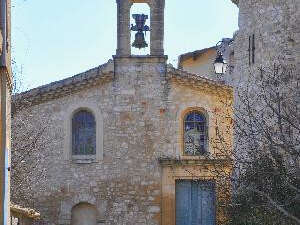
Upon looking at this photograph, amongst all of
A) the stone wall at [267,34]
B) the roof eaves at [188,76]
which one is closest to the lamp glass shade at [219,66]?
the stone wall at [267,34]

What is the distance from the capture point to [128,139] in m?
22.1

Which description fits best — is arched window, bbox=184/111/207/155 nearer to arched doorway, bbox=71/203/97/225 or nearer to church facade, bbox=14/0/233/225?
church facade, bbox=14/0/233/225

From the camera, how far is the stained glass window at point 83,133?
2222 centimetres

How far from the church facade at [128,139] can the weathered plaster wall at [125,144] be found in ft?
0.10

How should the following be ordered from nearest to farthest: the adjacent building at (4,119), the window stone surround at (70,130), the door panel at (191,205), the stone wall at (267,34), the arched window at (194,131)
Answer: the adjacent building at (4,119) < the stone wall at (267,34) < the window stone surround at (70,130) < the door panel at (191,205) < the arched window at (194,131)

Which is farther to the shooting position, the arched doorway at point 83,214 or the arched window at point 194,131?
the arched window at point 194,131

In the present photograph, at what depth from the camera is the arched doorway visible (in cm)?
2205

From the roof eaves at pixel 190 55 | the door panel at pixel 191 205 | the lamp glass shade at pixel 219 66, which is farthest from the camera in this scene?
the roof eaves at pixel 190 55

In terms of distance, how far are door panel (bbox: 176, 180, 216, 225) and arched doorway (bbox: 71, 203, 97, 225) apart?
99.4 inches

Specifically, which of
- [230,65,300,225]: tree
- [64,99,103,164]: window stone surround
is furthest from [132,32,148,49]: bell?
[230,65,300,225]: tree

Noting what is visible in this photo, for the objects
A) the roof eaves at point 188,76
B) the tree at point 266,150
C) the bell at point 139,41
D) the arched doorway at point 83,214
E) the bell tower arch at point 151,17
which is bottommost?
the arched doorway at point 83,214

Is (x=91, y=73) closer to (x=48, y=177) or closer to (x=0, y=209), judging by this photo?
(x=48, y=177)

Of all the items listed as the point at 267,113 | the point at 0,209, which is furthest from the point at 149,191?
the point at 0,209

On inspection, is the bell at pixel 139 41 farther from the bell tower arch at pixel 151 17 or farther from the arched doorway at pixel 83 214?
the arched doorway at pixel 83 214
